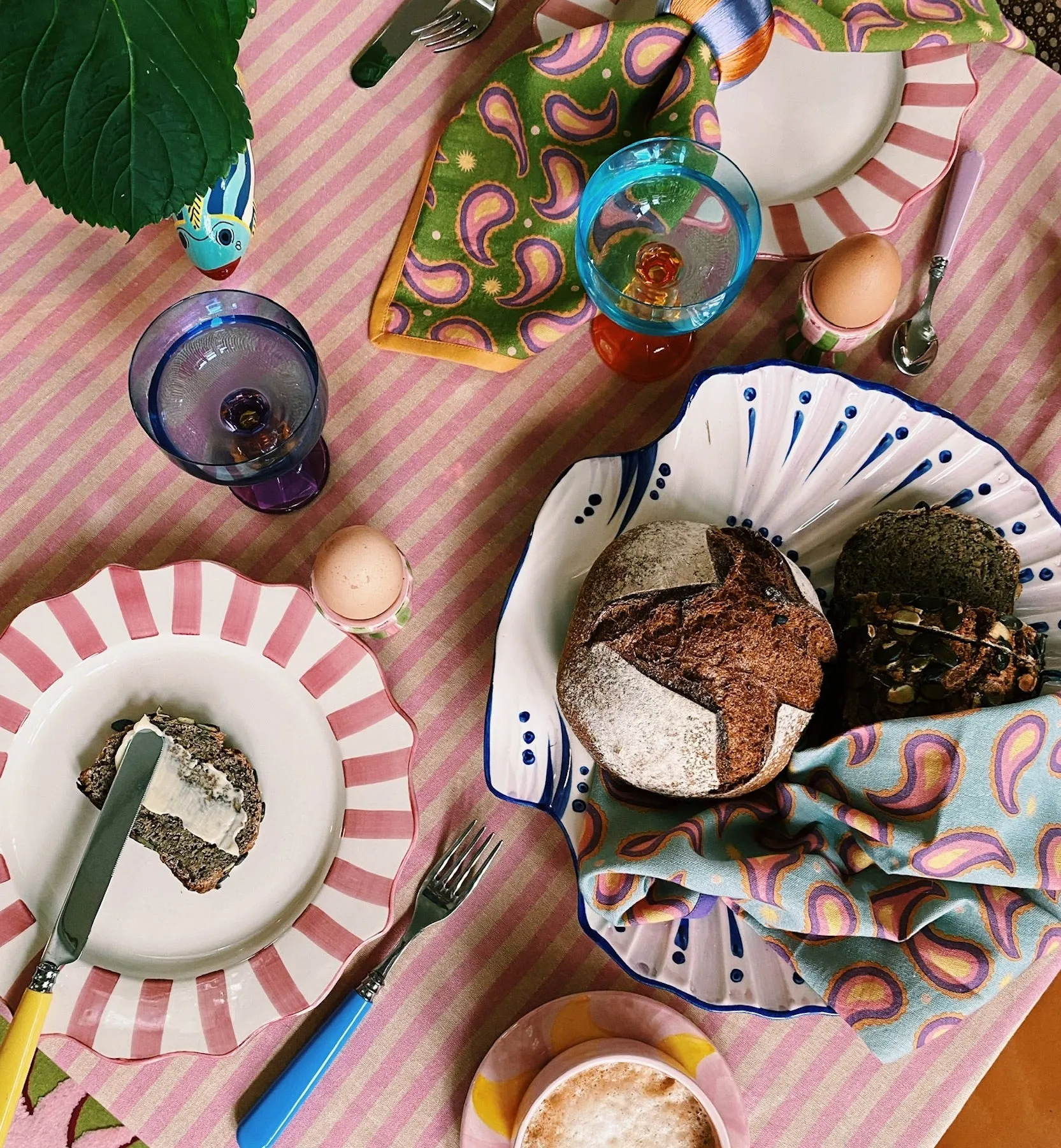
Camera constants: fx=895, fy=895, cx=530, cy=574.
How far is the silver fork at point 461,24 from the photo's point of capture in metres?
0.95

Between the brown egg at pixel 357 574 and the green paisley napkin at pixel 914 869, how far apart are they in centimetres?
31

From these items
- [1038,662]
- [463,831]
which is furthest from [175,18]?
[1038,662]

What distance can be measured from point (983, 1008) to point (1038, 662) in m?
0.38

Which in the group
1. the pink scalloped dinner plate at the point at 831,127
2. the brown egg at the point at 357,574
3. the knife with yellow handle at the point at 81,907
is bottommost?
the knife with yellow handle at the point at 81,907

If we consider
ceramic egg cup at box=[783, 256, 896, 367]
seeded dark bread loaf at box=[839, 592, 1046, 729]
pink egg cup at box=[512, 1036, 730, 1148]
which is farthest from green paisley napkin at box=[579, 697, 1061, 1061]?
ceramic egg cup at box=[783, 256, 896, 367]

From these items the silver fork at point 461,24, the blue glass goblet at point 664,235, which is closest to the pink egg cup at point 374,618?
the blue glass goblet at point 664,235

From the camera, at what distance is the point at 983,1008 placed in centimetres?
90

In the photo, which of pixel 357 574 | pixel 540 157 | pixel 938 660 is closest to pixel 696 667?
pixel 938 660

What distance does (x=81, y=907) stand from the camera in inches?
32.1

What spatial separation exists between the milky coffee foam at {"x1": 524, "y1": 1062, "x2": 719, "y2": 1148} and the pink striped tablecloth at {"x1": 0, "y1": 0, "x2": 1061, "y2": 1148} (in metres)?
0.08

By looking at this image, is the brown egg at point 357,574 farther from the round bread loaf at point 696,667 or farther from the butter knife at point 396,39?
the butter knife at point 396,39

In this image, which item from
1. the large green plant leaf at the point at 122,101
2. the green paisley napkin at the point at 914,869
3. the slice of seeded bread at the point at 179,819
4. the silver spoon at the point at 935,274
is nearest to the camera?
the large green plant leaf at the point at 122,101

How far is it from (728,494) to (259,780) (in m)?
0.54

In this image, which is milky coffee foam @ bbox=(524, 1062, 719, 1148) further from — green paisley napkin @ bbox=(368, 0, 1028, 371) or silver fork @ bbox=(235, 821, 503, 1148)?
green paisley napkin @ bbox=(368, 0, 1028, 371)
